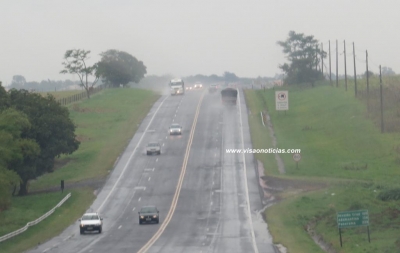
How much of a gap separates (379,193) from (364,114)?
1775 inches

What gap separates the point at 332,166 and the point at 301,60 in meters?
83.8

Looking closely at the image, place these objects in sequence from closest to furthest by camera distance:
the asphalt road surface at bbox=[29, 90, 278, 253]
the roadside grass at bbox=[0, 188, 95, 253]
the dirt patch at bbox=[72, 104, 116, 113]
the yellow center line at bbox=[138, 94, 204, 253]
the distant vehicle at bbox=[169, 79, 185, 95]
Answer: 1. the yellow center line at bbox=[138, 94, 204, 253]
2. the asphalt road surface at bbox=[29, 90, 278, 253]
3. the roadside grass at bbox=[0, 188, 95, 253]
4. the dirt patch at bbox=[72, 104, 116, 113]
5. the distant vehicle at bbox=[169, 79, 185, 95]

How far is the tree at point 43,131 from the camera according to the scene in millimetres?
67312

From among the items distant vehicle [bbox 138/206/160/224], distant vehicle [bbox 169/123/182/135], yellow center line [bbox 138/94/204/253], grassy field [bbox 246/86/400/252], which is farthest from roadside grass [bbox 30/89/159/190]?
distant vehicle [bbox 138/206/160/224]

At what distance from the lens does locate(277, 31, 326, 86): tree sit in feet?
500

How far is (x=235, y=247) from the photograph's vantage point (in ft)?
139

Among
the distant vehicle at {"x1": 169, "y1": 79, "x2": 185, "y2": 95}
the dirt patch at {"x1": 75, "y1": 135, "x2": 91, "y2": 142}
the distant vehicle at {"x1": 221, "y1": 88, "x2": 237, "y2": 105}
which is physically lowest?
the dirt patch at {"x1": 75, "y1": 135, "x2": 91, "y2": 142}

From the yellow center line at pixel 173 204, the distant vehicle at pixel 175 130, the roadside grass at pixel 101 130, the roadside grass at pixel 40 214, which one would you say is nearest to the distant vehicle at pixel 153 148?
the yellow center line at pixel 173 204

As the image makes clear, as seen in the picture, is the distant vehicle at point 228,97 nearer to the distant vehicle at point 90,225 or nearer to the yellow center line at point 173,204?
the yellow center line at point 173,204

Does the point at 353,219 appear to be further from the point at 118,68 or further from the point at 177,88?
the point at 118,68

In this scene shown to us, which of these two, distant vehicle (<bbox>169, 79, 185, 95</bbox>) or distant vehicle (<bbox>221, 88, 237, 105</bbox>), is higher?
distant vehicle (<bbox>169, 79, 185, 95</bbox>)

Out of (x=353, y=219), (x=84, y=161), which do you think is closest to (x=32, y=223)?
(x=353, y=219)

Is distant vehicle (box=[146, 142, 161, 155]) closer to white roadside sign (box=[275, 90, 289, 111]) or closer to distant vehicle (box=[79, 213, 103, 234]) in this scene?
white roadside sign (box=[275, 90, 289, 111])

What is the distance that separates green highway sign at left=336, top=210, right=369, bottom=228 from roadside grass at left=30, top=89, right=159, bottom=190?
3684 centimetres
